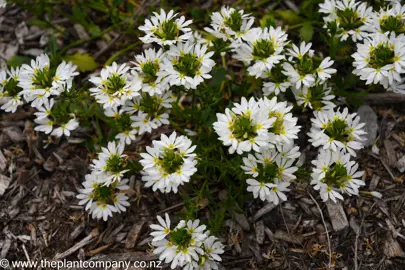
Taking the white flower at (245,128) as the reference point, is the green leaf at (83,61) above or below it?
below

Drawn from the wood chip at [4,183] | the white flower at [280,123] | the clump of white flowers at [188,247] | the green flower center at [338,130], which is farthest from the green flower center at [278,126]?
the wood chip at [4,183]

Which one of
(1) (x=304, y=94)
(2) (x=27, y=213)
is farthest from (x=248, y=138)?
(2) (x=27, y=213)

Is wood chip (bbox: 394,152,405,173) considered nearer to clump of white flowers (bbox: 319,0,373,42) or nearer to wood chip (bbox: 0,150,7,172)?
clump of white flowers (bbox: 319,0,373,42)

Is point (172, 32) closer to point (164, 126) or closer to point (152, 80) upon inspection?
point (152, 80)

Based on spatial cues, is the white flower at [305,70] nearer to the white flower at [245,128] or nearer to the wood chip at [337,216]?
the white flower at [245,128]

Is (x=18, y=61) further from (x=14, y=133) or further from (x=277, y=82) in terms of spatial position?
(x=277, y=82)

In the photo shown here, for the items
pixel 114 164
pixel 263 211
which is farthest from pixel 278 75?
pixel 114 164
